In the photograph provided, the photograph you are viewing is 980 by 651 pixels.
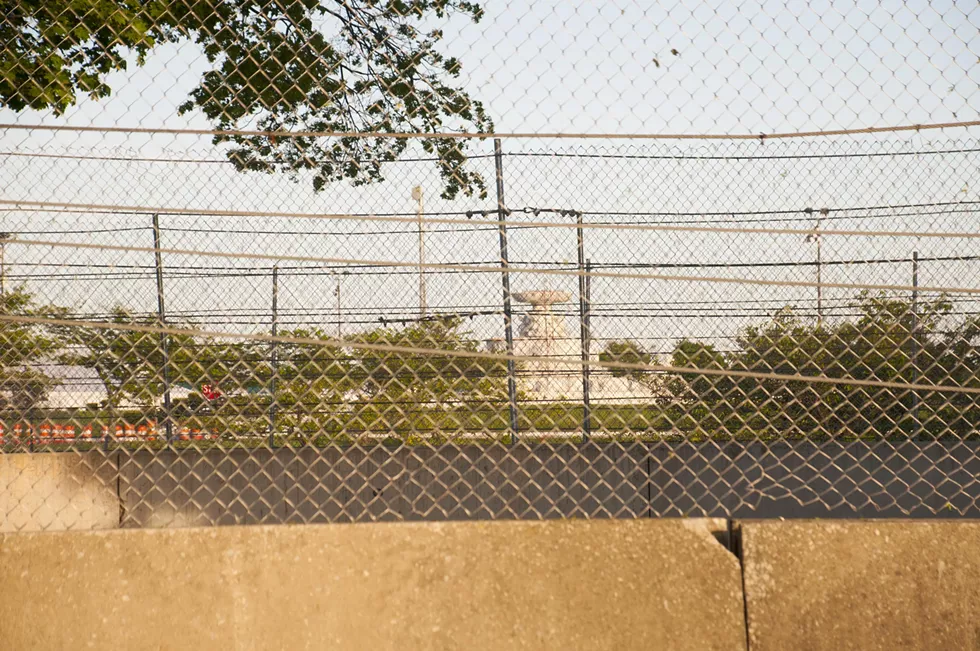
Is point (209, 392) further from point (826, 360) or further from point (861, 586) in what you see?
point (861, 586)

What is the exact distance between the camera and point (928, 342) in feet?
15.9

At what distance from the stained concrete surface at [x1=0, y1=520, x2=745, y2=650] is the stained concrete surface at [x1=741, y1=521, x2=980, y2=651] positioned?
3.8 inches

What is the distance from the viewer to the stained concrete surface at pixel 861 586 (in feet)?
7.66

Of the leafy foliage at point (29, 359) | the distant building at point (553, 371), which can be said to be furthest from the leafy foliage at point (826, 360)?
the leafy foliage at point (29, 359)

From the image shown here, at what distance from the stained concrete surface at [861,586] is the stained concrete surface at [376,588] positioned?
0.32 feet

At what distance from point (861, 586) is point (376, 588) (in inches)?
49.3

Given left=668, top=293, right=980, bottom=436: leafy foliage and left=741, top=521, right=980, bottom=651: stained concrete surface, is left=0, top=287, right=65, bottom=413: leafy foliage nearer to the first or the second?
left=668, top=293, right=980, bottom=436: leafy foliage

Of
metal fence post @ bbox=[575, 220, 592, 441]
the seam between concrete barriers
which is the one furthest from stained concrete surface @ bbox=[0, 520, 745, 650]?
metal fence post @ bbox=[575, 220, 592, 441]

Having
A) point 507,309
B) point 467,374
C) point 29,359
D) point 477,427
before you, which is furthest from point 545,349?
point 29,359

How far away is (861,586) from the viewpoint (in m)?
2.36

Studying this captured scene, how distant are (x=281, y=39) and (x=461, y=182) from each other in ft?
2.22

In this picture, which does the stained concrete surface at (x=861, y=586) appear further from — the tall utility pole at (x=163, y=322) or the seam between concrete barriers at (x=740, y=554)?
the tall utility pole at (x=163, y=322)

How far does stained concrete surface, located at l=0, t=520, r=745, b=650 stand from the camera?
2.31m

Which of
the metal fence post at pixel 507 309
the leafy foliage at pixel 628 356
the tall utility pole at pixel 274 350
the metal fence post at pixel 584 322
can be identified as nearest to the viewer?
the metal fence post at pixel 584 322
